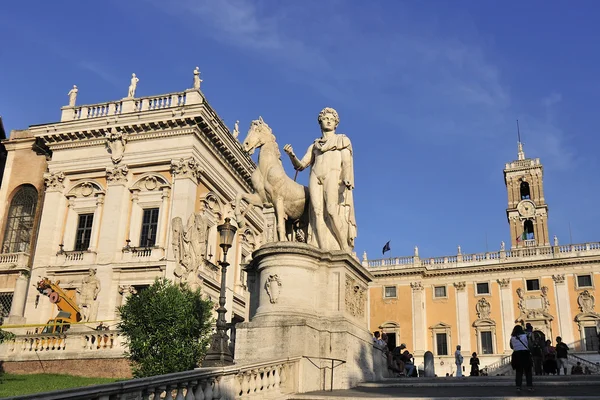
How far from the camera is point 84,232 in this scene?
31.8m

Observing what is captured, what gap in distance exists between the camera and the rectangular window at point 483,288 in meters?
53.6

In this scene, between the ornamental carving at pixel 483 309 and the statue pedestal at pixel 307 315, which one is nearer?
the statue pedestal at pixel 307 315

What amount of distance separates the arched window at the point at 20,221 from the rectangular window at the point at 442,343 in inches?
1400

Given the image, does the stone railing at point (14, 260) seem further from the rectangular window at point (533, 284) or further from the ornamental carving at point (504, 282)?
the rectangular window at point (533, 284)

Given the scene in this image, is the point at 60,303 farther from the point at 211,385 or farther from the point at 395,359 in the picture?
the point at 211,385

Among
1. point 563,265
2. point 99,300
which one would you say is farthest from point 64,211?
point 563,265

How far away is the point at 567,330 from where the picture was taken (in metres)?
50.2

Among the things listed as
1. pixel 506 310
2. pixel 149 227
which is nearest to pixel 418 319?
pixel 506 310

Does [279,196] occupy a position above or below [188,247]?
below

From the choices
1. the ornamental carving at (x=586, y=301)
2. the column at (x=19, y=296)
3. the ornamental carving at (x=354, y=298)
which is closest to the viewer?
the ornamental carving at (x=354, y=298)

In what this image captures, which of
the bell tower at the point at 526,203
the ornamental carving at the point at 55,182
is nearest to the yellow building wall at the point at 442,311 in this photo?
the bell tower at the point at 526,203

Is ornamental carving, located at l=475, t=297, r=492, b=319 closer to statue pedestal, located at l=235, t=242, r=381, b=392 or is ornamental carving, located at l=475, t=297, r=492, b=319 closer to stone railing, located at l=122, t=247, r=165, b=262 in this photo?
stone railing, located at l=122, t=247, r=165, b=262

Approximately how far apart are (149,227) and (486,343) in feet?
111

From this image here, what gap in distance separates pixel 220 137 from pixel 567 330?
113 feet
